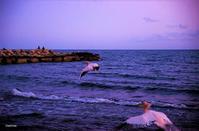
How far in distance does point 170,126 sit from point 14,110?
11.3 ft

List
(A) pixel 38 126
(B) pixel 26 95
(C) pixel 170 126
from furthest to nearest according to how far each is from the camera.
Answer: (B) pixel 26 95
(A) pixel 38 126
(C) pixel 170 126

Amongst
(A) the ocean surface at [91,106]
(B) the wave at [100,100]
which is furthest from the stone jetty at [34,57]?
(B) the wave at [100,100]

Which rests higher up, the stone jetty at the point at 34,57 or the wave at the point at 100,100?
the stone jetty at the point at 34,57

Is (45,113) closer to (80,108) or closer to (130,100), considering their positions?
(80,108)

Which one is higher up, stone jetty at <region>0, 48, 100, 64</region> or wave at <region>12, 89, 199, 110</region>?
stone jetty at <region>0, 48, 100, 64</region>

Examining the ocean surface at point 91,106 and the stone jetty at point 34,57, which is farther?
the stone jetty at point 34,57

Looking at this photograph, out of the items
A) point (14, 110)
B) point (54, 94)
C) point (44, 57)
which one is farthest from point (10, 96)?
point (44, 57)

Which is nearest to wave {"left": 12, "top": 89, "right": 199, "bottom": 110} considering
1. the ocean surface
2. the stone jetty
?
the ocean surface

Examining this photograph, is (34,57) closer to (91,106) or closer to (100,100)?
(100,100)

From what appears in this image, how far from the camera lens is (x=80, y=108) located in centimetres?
644

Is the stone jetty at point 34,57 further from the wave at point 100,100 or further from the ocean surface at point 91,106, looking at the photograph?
the wave at point 100,100

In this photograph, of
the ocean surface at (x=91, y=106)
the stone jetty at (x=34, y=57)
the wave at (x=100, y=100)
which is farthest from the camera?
the stone jetty at (x=34, y=57)

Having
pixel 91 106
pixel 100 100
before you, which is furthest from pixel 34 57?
pixel 91 106

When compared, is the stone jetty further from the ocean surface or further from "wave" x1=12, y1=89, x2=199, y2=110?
"wave" x1=12, y1=89, x2=199, y2=110
